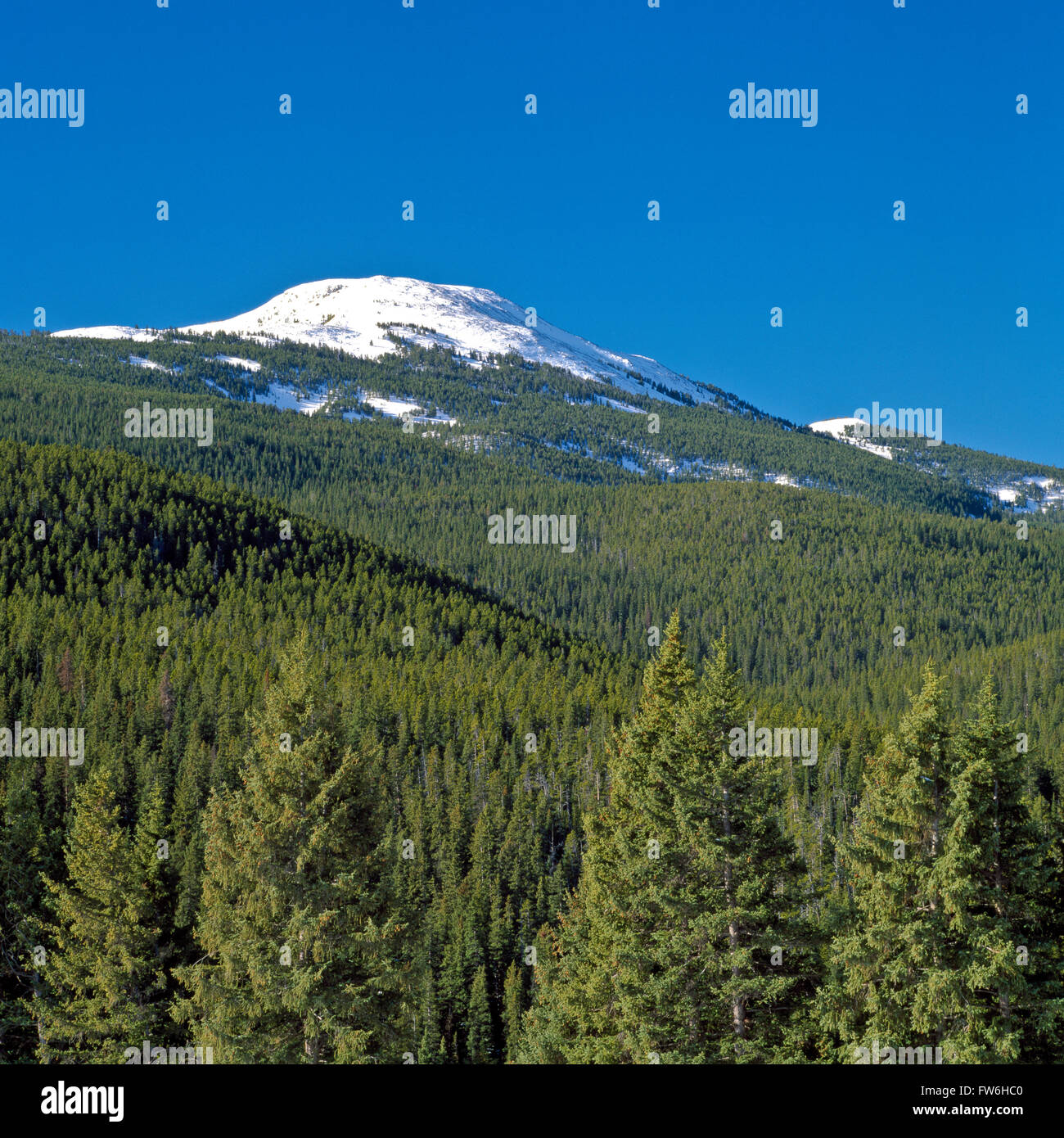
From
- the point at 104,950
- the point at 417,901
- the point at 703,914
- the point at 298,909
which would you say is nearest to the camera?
the point at 298,909

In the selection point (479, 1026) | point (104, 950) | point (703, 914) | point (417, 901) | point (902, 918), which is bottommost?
point (479, 1026)

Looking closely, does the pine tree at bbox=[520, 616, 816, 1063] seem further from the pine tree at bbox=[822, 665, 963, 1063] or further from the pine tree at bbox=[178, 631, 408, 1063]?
the pine tree at bbox=[178, 631, 408, 1063]

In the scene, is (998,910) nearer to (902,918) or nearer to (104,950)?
(902,918)

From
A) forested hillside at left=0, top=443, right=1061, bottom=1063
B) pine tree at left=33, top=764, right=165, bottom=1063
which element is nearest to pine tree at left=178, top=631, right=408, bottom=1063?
forested hillside at left=0, top=443, right=1061, bottom=1063

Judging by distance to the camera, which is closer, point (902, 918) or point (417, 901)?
point (902, 918)

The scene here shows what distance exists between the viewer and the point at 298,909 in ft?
62.3

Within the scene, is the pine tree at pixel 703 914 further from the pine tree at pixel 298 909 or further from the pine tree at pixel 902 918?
the pine tree at pixel 298 909

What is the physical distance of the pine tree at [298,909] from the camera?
19.1 metres

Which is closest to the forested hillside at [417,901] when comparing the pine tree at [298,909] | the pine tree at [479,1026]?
the pine tree at [298,909]

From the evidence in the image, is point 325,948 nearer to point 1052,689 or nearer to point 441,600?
point 441,600

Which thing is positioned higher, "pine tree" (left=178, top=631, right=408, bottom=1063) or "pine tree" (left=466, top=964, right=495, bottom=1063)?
"pine tree" (left=178, top=631, right=408, bottom=1063)

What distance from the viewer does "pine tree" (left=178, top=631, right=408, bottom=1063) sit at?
62.5 ft

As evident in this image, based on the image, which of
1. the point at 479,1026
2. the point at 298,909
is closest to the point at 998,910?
the point at 298,909

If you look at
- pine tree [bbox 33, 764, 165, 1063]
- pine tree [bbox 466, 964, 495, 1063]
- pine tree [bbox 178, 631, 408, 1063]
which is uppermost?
pine tree [bbox 178, 631, 408, 1063]
